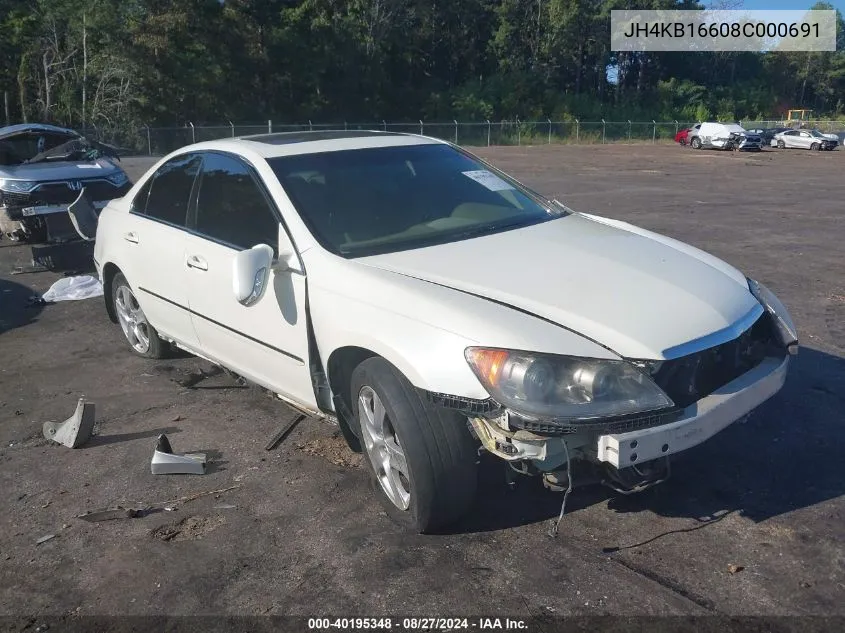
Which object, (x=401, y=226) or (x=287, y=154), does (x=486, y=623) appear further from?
(x=287, y=154)

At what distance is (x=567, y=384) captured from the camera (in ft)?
9.82

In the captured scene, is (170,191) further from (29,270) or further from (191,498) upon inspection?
(29,270)

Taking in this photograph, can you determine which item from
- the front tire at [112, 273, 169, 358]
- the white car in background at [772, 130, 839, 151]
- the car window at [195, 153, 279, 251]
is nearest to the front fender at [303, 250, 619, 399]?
the car window at [195, 153, 279, 251]

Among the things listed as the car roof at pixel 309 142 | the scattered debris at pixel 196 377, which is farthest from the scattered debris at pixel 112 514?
the car roof at pixel 309 142

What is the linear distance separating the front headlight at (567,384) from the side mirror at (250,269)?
51.6 inches

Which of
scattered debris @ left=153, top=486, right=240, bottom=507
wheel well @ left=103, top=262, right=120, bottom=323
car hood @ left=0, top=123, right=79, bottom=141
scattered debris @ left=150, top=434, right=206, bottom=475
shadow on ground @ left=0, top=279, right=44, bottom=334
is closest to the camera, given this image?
scattered debris @ left=153, top=486, right=240, bottom=507

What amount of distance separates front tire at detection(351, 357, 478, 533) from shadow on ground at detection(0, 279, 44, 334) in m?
4.98

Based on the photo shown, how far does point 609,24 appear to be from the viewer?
2724 inches

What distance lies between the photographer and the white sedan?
300 centimetres

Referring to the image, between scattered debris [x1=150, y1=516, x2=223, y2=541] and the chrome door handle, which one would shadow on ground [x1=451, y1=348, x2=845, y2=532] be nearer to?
scattered debris [x1=150, y1=516, x2=223, y2=541]

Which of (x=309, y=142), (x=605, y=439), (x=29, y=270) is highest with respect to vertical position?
(x=309, y=142)

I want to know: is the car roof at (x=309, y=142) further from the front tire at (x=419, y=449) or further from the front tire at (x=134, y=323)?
the front tire at (x=419, y=449)

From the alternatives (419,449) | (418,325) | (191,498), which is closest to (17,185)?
(191,498)

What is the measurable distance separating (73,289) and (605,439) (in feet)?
22.0
